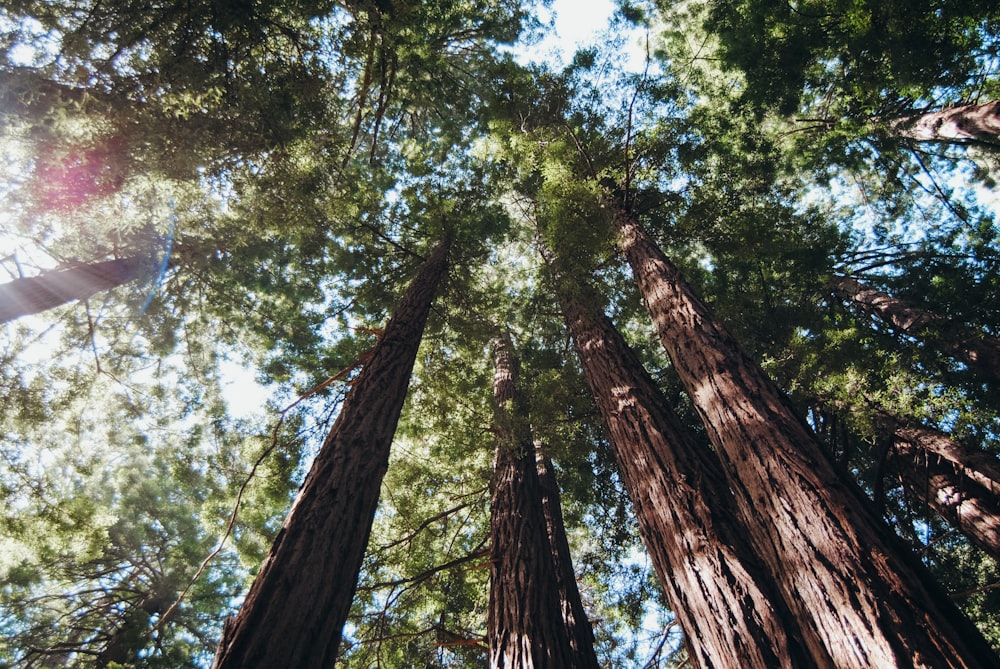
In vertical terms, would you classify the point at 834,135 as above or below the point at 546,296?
above

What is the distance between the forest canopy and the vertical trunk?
0.13 feet

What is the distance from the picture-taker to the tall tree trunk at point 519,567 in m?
3.58

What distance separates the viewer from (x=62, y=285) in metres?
5.83

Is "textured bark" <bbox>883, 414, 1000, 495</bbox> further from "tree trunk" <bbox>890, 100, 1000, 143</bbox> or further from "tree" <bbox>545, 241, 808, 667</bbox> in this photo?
"tree trunk" <bbox>890, 100, 1000, 143</bbox>

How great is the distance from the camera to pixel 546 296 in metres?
6.90

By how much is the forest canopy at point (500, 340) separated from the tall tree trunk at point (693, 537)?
1.0 inches

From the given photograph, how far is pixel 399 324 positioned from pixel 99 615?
8.72 m

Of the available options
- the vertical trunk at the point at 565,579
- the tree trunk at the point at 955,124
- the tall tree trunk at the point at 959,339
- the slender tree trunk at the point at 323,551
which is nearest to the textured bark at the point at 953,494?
the tall tree trunk at the point at 959,339

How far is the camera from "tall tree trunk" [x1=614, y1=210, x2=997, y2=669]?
1.86 metres

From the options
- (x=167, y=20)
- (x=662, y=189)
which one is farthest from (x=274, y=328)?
(x=662, y=189)

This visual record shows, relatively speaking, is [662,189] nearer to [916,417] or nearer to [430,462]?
[916,417]

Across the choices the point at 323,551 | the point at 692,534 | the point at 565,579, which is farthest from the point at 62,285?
the point at 692,534

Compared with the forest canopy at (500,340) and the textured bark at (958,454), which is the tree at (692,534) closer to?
the forest canopy at (500,340)

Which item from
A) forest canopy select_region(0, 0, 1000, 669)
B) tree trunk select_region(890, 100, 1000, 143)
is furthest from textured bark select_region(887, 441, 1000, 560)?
tree trunk select_region(890, 100, 1000, 143)
